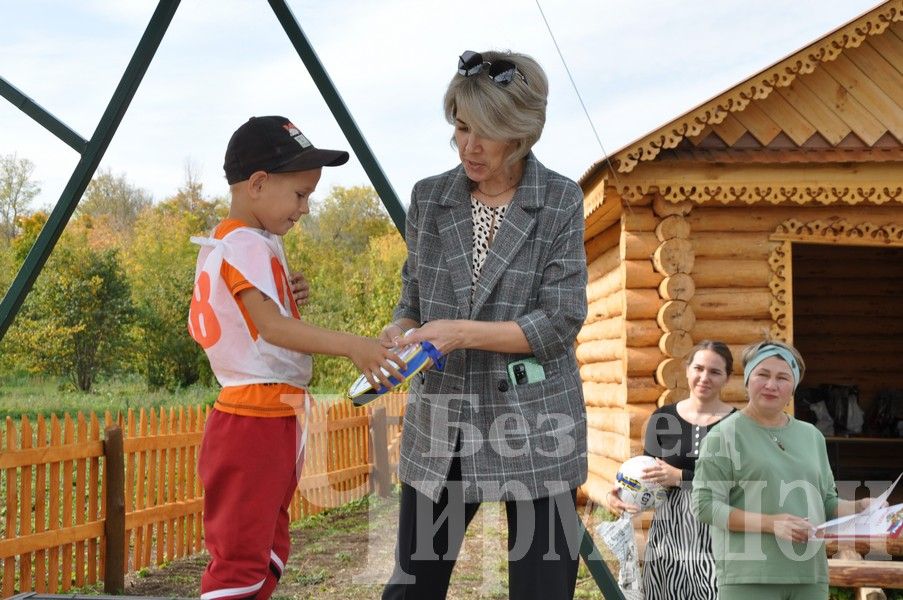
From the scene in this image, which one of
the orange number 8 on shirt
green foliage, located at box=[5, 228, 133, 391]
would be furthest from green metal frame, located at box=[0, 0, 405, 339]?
green foliage, located at box=[5, 228, 133, 391]

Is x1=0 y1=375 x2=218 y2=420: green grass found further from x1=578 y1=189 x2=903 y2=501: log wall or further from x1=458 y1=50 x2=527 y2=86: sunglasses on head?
x1=458 y1=50 x2=527 y2=86: sunglasses on head

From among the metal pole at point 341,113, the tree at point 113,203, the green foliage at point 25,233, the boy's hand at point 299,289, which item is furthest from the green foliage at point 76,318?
the boy's hand at point 299,289

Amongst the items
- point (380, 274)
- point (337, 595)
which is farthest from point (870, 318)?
point (380, 274)

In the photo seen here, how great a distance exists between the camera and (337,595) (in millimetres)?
6660

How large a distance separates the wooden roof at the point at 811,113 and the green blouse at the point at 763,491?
371 cm

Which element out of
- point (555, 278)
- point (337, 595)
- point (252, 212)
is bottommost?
point (337, 595)

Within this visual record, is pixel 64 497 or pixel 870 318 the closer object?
pixel 64 497

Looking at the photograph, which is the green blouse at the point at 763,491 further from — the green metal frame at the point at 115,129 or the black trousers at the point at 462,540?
the green metal frame at the point at 115,129

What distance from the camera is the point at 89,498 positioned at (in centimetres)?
622

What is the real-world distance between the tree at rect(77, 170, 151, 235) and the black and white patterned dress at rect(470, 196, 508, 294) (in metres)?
28.7

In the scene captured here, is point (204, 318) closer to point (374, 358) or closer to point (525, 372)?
point (374, 358)

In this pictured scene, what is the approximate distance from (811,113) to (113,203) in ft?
87.5

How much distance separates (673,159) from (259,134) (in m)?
5.20

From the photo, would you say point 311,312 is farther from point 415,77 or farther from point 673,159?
point 673,159
